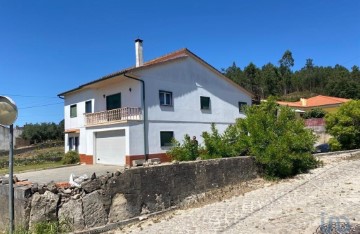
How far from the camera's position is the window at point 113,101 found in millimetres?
23969

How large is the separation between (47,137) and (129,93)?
47.2 m

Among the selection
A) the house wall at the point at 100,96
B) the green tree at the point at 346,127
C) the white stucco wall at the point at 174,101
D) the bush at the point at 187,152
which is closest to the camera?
the bush at the point at 187,152

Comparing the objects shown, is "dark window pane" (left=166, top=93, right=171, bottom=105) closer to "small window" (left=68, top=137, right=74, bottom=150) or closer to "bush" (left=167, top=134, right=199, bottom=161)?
"bush" (left=167, top=134, right=199, bottom=161)

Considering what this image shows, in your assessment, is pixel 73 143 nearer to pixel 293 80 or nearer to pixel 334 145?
pixel 334 145

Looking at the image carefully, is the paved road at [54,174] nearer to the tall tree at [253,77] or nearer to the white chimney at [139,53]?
the white chimney at [139,53]

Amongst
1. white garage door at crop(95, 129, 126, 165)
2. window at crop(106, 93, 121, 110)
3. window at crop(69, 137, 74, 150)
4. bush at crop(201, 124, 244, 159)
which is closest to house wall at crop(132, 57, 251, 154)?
white garage door at crop(95, 129, 126, 165)

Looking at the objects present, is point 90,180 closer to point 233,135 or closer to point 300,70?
point 233,135

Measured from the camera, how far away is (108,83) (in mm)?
24812

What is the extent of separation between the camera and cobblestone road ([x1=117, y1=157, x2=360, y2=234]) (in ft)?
24.6

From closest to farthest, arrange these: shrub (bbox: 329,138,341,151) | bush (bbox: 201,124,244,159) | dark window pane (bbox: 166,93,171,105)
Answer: bush (bbox: 201,124,244,159)
shrub (bbox: 329,138,341,151)
dark window pane (bbox: 166,93,171,105)

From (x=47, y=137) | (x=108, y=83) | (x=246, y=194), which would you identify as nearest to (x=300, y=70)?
(x=47, y=137)

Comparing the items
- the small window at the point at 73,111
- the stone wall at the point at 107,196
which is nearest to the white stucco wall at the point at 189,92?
the small window at the point at 73,111

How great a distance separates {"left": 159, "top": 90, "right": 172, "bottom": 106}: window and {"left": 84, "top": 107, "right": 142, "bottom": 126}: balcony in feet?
7.19

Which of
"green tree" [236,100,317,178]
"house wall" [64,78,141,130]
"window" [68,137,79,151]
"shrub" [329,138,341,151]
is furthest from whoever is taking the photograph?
"window" [68,137,79,151]
